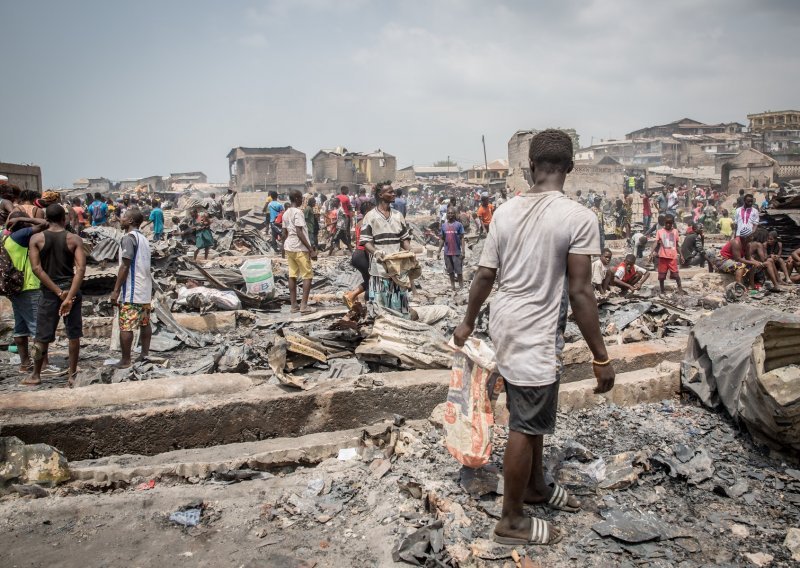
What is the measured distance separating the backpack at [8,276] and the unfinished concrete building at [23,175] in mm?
12786

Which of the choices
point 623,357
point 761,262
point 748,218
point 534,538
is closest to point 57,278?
point 534,538

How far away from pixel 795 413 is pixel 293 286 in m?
6.26

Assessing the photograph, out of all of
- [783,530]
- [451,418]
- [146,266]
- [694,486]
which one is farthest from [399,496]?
[146,266]

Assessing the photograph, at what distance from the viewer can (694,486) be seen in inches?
118

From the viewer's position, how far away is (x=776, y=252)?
1106cm

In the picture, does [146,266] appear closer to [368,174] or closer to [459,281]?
[459,281]

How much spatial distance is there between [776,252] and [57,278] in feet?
40.7

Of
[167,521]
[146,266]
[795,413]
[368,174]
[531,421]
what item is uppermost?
[368,174]

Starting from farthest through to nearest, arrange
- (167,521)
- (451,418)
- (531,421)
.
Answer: (167,521) → (451,418) → (531,421)

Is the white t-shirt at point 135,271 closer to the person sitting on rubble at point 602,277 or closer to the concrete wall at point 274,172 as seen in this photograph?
the person sitting on rubble at point 602,277

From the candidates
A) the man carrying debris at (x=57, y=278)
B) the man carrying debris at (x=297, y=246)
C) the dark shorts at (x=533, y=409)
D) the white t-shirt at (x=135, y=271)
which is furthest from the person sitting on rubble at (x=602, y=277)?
the man carrying debris at (x=57, y=278)

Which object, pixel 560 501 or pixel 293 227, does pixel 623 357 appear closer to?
pixel 560 501

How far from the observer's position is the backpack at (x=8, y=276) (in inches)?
201

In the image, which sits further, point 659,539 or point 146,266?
point 146,266
